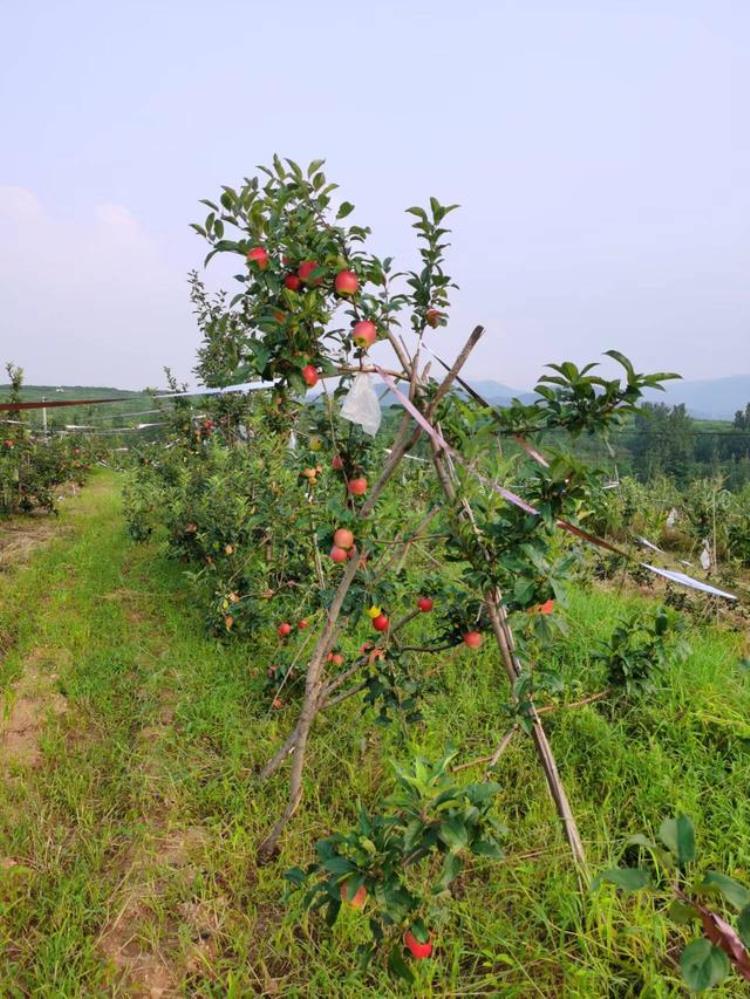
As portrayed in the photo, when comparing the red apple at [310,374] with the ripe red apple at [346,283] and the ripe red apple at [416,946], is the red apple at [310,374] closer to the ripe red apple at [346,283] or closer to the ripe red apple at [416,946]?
the ripe red apple at [346,283]

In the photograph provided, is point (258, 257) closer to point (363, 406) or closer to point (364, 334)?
point (364, 334)

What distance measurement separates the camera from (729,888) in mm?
634

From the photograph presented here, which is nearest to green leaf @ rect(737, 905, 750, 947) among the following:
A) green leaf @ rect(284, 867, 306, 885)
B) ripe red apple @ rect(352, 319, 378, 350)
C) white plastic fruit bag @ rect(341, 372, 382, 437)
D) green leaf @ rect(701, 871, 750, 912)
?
green leaf @ rect(701, 871, 750, 912)

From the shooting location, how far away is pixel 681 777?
204 centimetres

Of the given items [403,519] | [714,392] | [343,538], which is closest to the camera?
[343,538]

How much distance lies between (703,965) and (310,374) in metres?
1.26

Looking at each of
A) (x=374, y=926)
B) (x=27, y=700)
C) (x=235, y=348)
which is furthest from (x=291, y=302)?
(x=27, y=700)

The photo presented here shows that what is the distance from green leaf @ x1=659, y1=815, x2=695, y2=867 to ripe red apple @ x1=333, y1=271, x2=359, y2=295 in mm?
1215

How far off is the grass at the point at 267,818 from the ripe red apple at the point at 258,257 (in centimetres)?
169

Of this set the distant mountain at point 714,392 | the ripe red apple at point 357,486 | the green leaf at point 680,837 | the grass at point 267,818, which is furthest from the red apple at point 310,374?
the distant mountain at point 714,392

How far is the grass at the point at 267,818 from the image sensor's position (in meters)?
1.44

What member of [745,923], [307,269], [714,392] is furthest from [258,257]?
[714,392]

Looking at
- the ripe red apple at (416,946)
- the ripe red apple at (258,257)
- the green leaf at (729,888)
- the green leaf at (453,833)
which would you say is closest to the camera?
the green leaf at (729,888)

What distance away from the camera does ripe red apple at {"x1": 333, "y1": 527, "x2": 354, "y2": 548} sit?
1592 mm
